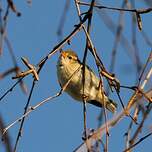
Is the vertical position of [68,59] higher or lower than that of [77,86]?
higher

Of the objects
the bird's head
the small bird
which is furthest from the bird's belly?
the bird's head

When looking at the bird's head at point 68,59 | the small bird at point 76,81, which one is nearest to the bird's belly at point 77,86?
the small bird at point 76,81

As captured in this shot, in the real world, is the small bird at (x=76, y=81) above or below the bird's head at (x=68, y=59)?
below

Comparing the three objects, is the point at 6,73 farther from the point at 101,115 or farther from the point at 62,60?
the point at 62,60

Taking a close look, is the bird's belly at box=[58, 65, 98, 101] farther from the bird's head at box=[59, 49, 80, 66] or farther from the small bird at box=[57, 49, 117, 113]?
the bird's head at box=[59, 49, 80, 66]

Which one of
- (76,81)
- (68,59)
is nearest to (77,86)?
(76,81)

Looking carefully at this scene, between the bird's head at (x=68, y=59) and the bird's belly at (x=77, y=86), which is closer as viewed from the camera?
the bird's belly at (x=77, y=86)

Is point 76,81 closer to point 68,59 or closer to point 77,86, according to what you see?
point 77,86

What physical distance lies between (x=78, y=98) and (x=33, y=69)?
7.57 ft

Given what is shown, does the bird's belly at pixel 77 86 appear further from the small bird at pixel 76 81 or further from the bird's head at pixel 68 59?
the bird's head at pixel 68 59

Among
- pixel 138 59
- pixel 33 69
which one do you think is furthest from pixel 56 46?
pixel 138 59

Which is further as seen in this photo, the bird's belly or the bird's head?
the bird's head

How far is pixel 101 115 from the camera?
1.79 meters

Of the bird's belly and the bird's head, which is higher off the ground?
the bird's head
